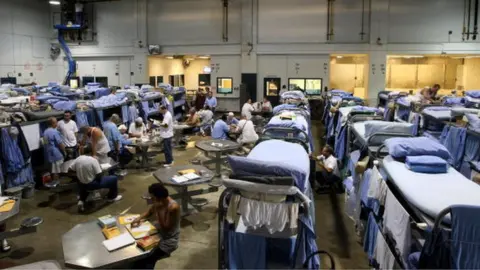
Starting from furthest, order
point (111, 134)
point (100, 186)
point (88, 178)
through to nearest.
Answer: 1. point (111, 134)
2. point (100, 186)
3. point (88, 178)

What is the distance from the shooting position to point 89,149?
9031 millimetres

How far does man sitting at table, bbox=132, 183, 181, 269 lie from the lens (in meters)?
4.45

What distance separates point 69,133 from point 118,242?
5357 mm

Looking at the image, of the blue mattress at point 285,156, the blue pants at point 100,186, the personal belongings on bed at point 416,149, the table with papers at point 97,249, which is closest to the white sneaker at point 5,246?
the blue pants at point 100,186

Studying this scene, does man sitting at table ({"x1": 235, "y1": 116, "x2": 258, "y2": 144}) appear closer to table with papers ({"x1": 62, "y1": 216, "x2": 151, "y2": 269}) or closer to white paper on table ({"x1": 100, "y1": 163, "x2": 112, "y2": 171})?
white paper on table ({"x1": 100, "y1": 163, "x2": 112, "y2": 171})

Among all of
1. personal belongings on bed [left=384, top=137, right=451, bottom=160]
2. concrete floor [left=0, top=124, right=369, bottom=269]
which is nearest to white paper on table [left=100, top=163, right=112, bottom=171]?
concrete floor [left=0, top=124, right=369, bottom=269]

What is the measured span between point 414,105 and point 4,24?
1876 cm

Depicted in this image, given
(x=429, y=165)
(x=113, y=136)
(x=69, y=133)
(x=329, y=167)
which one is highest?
(x=429, y=165)

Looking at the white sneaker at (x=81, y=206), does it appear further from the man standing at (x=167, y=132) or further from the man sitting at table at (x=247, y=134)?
the man sitting at table at (x=247, y=134)

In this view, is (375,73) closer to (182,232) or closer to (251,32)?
(251,32)

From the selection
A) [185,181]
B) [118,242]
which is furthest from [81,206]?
[118,242]

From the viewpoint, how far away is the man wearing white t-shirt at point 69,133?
28.8 feet

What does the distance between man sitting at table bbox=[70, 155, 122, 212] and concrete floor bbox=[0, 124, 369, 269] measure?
34 centimetres

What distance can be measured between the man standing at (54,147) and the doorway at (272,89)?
12325mm
